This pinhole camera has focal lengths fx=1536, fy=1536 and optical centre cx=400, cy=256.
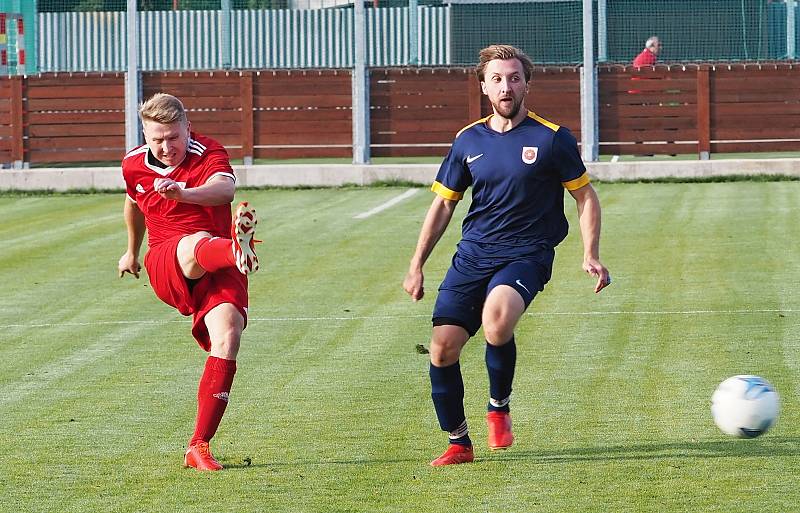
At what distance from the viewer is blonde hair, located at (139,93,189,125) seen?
6.89m

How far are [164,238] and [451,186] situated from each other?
139cm

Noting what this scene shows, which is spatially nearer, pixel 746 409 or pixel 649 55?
pixel 746 409

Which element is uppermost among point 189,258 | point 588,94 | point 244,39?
point 244,39

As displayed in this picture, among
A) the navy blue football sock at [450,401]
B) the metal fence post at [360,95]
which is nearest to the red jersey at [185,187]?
the navy blue football sock at [450,401]

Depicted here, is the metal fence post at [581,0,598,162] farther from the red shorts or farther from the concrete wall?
the red shorts

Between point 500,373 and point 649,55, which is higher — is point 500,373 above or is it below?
below

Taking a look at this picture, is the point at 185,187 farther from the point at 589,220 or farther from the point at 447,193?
the point at 589,220

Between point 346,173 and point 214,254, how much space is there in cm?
1769

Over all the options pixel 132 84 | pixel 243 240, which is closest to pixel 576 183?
pixel 243 240

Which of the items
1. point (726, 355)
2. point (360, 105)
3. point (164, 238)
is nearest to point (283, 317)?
point (726, 355)

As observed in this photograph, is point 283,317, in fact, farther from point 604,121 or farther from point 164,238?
point 604,121

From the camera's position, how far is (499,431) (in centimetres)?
715

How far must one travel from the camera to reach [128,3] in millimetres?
26125

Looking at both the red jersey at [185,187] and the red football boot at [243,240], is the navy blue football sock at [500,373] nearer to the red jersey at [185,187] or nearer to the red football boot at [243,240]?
the red football boot at [243,240]
